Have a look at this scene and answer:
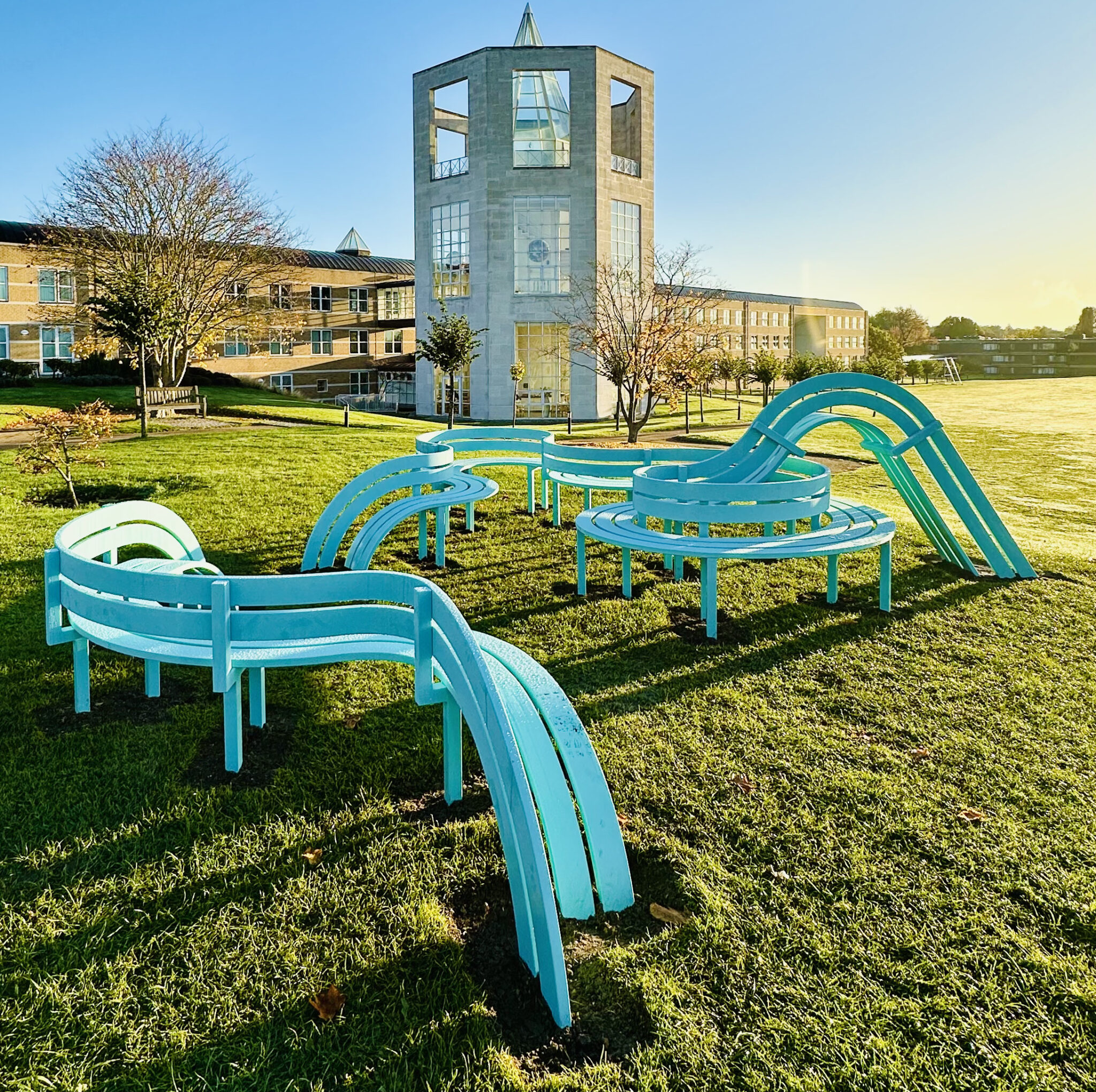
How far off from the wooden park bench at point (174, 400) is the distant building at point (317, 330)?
59.5 feet

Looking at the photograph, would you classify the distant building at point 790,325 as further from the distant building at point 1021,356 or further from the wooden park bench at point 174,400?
the wooden park bench at point 174,400

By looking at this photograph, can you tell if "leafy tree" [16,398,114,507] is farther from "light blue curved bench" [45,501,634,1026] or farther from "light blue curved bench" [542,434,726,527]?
"light blue curved bench" [45,501,634,1026]

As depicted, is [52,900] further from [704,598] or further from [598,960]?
[704,598]

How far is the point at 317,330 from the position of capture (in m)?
52.2

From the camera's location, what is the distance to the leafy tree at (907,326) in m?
103

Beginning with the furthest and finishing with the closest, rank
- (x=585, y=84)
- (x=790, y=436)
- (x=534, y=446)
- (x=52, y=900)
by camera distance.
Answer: (x=585, y=84) < (x=534, y=446) < (x=790, y=436) < (x=52, y=900)

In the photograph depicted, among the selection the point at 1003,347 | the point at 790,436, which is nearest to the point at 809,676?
the point at 790,436

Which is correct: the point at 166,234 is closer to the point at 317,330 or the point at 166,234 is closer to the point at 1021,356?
the point at 317,330

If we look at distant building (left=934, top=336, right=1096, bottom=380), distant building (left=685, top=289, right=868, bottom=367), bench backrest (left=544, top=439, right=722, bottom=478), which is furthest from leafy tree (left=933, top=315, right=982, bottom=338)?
bench backrest (left=544, top=439, right=722, bottom=478)

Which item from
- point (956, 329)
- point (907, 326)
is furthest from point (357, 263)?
point (956, 329)

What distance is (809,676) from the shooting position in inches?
261

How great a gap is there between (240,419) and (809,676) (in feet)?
70.5

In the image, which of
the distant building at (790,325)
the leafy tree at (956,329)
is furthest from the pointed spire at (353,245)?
the leafy tree at (956,329)

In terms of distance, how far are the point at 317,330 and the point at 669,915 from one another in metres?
52.3
